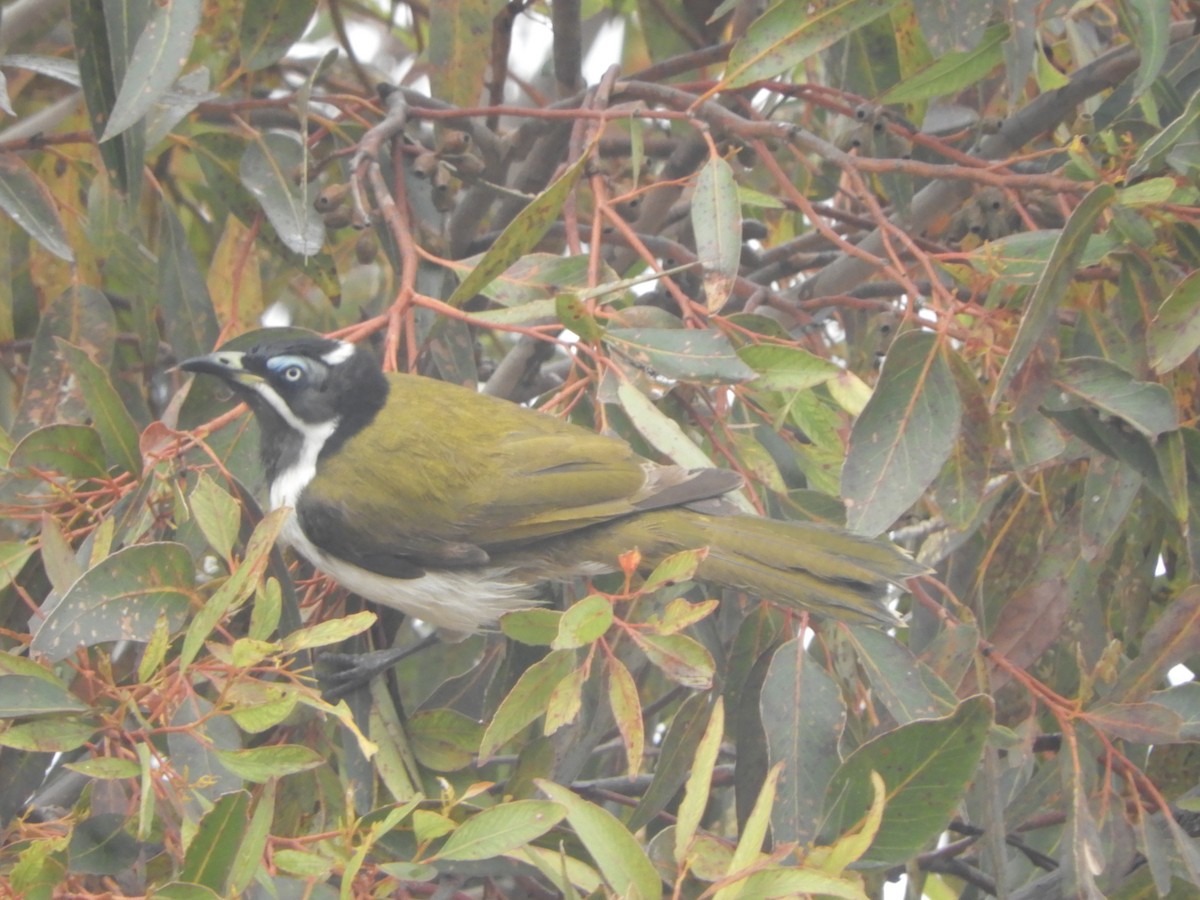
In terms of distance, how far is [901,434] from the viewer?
3.07m

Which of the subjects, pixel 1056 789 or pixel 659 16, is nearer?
pixel 1056 789

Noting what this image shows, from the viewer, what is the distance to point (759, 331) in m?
3.42

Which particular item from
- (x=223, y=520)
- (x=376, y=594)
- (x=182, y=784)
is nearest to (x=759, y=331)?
(x=376, y=594)

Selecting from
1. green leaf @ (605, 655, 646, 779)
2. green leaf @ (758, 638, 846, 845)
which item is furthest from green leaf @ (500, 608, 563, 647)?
green leaf @ (758, 638, 846, 845)

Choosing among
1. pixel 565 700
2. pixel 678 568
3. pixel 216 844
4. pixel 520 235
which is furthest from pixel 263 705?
pixel 520 235

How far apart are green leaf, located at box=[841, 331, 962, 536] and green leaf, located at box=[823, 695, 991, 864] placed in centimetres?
52

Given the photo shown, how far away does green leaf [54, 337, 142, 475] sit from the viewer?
119 inches

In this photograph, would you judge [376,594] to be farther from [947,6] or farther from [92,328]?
[947,6]

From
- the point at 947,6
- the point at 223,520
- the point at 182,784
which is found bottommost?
the point at 182,784

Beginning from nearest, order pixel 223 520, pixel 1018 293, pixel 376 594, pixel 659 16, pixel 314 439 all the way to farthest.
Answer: pixel 223 520 → pixel 1018 293 → pixel 376 594 → pixel 314 439 → pixel 659 16

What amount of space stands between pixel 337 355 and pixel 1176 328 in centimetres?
202

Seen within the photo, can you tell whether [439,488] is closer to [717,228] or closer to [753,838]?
[717,228]

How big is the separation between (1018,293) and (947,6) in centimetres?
79

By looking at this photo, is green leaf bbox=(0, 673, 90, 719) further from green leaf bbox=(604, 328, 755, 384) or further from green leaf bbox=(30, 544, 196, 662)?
green leaf bbox=(604, 328, 755, 384)
